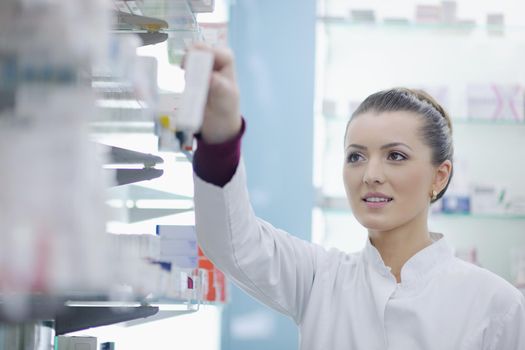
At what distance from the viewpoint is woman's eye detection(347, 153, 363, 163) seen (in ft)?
5.91

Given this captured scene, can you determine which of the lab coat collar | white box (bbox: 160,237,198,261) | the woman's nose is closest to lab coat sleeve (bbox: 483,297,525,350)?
the lab coat collar

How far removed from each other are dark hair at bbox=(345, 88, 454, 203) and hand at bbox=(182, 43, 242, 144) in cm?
77

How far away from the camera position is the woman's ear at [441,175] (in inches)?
73.9

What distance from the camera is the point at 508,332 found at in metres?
1.71

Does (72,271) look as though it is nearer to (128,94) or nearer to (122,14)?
(128,94)

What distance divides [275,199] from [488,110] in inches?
42.6

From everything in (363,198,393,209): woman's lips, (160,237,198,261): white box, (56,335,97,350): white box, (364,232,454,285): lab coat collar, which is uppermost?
(363,198,393,209): woman's lips

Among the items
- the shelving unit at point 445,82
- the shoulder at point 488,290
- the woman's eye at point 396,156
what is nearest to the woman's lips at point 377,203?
the woman's eye at point 396,156

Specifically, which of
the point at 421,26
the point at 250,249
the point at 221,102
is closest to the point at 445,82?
the point at 421,26

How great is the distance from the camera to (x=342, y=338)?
1.77 metres

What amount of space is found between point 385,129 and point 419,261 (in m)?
0.34

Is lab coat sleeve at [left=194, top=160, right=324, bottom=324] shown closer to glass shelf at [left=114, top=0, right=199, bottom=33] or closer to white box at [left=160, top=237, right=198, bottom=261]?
white box at [left=160, top=237, right=198, bottom=261]

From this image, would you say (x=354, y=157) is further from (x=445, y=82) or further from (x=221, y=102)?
(x=445, y=82)

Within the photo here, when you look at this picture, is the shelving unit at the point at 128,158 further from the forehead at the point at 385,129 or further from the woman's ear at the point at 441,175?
the woman's ear at the point at 441,175
